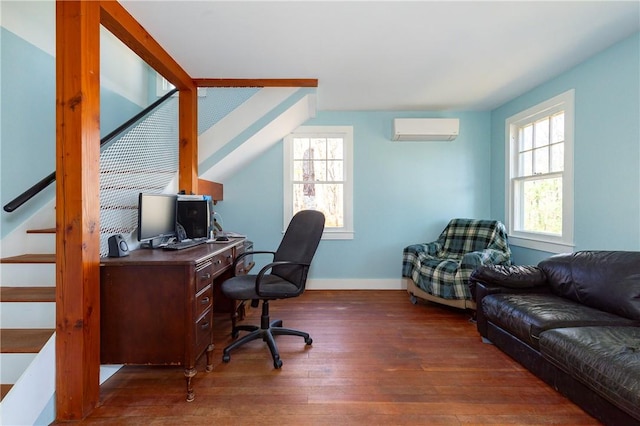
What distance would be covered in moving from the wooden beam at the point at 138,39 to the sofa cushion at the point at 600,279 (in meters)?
3.39

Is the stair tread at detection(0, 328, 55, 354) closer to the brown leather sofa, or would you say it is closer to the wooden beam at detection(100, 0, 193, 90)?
the wooden beam at detection(100, 0, 193, 90)

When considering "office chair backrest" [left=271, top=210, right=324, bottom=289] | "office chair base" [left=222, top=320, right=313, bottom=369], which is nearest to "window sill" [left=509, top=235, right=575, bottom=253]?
"office chair backrest" [left=271, top=210, right=324, bottom=289]

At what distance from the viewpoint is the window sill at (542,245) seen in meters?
2.76

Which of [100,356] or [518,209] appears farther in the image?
[518,209]

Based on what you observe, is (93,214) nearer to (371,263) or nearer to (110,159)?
(110,159)

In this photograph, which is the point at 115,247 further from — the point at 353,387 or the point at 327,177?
the point at 327,177

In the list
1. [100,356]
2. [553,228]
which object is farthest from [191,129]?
[553,228]

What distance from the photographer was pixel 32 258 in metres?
2.04

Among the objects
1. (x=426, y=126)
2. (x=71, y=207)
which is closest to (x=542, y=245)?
(x=426, y=126)

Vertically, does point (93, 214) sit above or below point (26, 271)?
above

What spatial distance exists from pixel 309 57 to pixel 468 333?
2674 mm

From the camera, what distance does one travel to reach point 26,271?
193cm

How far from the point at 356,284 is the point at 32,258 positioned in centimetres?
312

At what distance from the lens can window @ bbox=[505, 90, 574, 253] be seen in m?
2.77
